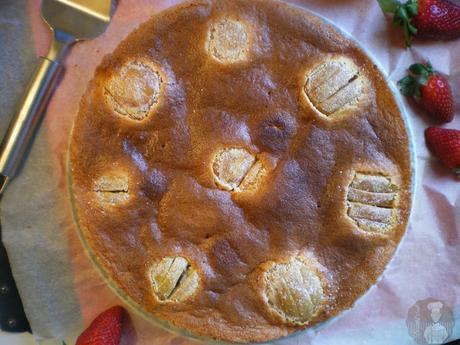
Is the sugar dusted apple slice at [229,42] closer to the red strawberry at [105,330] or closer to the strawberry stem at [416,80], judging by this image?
the strawberry stem at [416,80]

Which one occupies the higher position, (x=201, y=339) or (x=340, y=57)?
(x=340, y=57)

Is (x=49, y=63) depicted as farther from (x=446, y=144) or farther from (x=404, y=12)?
(x=446, y=144)

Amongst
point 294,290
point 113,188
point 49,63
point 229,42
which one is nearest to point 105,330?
point 113,188

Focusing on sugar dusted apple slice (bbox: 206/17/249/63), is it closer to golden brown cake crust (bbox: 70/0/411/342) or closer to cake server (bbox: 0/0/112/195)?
golden brown cake crust (bbox: 70/0/411/342)

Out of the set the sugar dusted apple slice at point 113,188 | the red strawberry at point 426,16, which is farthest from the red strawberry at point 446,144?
the sugar dusted apple slice at point 113,188

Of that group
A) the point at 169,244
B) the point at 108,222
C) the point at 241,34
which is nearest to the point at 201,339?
the point at 169,244

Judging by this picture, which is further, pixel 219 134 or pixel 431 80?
pixel 431 80

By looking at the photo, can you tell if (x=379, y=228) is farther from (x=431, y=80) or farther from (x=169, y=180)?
(x=169, y=180)
